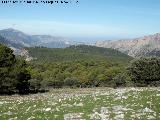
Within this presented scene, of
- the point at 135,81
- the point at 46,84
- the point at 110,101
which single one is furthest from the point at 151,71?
the point at 46,84

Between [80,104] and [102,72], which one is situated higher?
[80,104]

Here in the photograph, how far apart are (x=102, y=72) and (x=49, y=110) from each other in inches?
5204

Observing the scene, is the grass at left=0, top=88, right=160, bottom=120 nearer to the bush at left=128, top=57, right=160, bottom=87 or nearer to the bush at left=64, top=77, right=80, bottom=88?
the bush at left=128, top=57, right=160, bottom=87

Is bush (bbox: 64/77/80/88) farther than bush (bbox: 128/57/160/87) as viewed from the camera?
Yes

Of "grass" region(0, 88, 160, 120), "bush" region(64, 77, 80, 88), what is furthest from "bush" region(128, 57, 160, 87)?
"bush" region(64, 77, 80, 88)

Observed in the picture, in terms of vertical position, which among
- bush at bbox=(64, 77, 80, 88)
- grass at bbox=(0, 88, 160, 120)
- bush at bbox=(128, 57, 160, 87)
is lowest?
bush at bbox=(64, 77, 80, 88)

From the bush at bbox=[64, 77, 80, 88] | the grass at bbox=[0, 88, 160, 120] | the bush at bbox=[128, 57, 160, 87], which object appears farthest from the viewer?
the bush at bbox=[64, 77, 80, 88]

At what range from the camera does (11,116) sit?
28.8 m

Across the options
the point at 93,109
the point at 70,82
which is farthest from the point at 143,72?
the point at 70,82

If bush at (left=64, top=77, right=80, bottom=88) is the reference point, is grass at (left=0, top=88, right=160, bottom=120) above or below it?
above

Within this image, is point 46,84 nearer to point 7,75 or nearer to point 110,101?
point 7,75

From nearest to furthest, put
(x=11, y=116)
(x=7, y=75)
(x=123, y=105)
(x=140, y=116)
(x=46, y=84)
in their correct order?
(x=140, y=116) < (x=11, y=116) < (x=123, y=105) < (x=7, y=75) < (x=46, y=84)

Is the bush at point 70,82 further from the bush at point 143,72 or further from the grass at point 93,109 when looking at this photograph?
the grass at point 93,109

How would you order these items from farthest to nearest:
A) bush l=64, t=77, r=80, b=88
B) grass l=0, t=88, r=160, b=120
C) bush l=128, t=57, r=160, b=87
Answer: bush l=64, t=77, r=80, b=88 < bush l=128, t=57, r=160, b=87 < grass l=0, t=88, r=160, b=120
